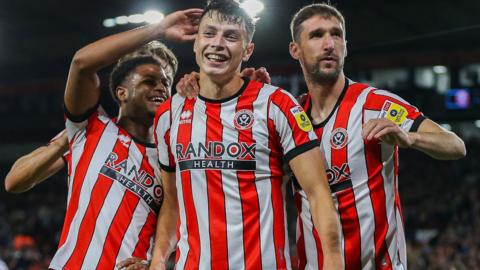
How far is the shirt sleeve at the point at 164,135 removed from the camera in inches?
141

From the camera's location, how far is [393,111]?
3.64 meters

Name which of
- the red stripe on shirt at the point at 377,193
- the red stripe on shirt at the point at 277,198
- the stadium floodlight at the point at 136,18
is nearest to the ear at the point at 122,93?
the red stripe on shirt at the point at 277,198

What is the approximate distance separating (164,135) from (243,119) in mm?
437

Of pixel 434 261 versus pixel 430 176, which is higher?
pixel 430 176

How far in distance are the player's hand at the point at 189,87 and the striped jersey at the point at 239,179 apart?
17 cm

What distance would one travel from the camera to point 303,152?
329cm

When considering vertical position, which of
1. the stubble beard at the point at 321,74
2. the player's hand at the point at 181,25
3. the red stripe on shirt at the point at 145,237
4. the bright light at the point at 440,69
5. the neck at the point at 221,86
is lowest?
the red stripe on shirt at the point at 145,237

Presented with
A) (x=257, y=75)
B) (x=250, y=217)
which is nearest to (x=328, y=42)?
(x=257, y=75)

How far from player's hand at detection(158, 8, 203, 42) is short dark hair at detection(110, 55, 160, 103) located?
68 centimetres

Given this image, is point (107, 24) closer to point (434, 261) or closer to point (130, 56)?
point (434, 261)

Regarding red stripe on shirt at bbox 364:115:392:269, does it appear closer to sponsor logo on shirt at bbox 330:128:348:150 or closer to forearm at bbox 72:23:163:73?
sponsor logo on shirt at bbox 330:128:348:150

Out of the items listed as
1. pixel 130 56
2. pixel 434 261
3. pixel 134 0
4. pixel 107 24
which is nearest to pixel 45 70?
pixel 107 24

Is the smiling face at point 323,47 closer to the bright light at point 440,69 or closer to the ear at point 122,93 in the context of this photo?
the ear at point 122,93

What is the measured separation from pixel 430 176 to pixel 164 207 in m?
15.0
